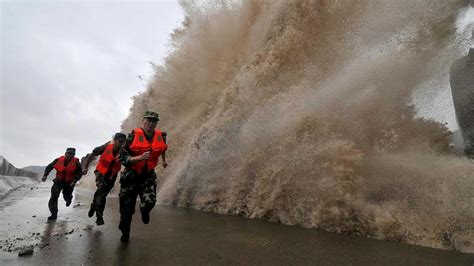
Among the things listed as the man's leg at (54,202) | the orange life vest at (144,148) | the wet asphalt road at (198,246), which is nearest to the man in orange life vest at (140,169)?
the orange life vest at (144,148)

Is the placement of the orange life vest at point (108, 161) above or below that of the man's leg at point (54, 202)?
above

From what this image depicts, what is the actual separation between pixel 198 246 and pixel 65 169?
4441 mm

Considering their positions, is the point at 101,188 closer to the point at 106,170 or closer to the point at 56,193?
the point at 106,170

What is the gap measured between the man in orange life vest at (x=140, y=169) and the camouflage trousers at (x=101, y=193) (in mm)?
1589

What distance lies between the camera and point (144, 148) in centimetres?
539

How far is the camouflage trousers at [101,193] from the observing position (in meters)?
6.90

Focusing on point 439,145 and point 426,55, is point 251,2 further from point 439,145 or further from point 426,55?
point 439,145

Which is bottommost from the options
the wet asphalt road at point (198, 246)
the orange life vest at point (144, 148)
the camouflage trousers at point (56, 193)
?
the wet asphalt road at point (198, 246)

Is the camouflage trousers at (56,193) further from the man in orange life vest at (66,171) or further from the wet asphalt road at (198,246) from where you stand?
the wet asphalt road at (198,246)

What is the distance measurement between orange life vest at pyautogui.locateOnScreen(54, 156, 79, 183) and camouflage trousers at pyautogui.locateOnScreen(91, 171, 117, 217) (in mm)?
1471

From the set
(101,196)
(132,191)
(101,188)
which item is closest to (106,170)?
(101,188)

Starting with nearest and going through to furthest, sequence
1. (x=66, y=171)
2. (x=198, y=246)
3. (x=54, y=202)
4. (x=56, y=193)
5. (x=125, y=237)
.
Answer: (x=198, y=246) < (x=125, y=237) < (x=54, y=202) < (x=56, y=193) < (x=66, y=171)

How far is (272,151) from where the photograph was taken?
338 inches

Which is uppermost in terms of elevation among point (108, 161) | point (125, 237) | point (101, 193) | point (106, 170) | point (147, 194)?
point (108, 161)
